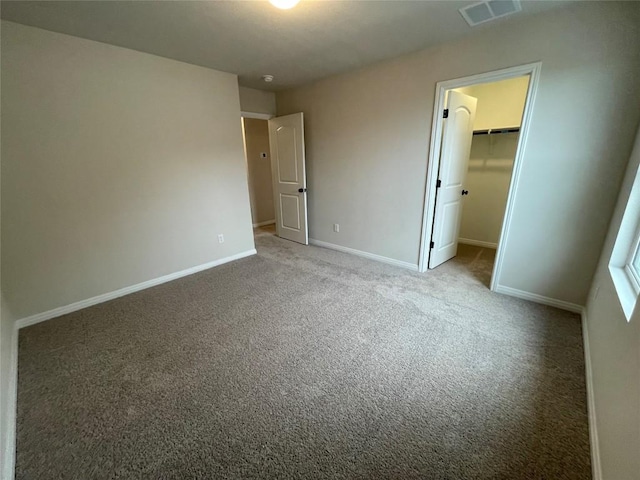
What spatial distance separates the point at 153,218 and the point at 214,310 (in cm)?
131

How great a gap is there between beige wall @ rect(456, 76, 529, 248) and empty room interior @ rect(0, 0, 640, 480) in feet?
0.17

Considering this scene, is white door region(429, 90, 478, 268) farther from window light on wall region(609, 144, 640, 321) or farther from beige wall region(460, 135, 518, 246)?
window light on wall region(609, 144, 640, 321)

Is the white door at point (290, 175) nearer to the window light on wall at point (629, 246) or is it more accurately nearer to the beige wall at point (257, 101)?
the beige wall at point (257, 101)

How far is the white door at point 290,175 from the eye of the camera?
3914 mm

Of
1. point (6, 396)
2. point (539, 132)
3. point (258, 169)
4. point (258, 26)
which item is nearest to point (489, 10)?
point (539, 132)

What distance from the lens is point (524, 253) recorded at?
2.44m

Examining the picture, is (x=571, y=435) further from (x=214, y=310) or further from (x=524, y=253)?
(x=214, y=310)

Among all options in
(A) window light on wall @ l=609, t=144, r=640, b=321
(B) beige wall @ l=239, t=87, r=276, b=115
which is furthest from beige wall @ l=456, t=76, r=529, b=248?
(B) beige wall @ l=239, t=87, r=276, b=115

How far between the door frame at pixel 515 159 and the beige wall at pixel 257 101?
260 cm

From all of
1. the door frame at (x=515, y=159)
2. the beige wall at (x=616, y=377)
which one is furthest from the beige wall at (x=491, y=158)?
the beige wall at (x=616, y=377)

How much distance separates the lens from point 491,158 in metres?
3.79

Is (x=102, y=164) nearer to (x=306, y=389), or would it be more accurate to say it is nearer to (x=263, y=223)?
(x=306, y=389)

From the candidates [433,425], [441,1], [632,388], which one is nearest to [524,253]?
[632,388]

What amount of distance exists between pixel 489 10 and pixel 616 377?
8.05ft
